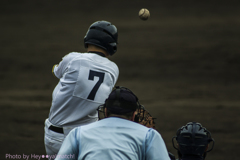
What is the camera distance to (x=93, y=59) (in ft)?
9.50

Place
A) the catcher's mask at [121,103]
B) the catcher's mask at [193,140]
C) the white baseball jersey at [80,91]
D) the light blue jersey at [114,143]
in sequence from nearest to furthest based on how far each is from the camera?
the light blue jersey at [114,143] < the catcher's mask at [121,103] < the catcher's mask at [193,140] < the white baseball jersey at [80,91]

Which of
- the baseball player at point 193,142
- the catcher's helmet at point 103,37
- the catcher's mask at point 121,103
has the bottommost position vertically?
the baseball player at point 193,142

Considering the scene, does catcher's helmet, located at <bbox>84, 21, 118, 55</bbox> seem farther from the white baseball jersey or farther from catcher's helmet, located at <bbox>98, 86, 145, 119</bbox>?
catcher's helmet, located at <bbox>98, 86, 145, 119</bbox>

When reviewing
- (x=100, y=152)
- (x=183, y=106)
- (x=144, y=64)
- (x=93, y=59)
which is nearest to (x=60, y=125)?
(x=93, y=59)

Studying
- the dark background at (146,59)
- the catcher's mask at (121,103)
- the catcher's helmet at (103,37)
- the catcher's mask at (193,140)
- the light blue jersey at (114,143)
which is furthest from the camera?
the dark background at (146,59)

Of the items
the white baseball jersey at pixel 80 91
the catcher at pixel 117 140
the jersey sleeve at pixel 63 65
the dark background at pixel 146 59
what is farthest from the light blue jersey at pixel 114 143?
the dark background at pixel 146 59

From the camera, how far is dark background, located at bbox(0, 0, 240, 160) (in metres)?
6.23

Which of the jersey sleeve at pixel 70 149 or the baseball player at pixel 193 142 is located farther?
the baseball player at pixel 193 142

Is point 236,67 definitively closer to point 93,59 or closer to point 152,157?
point 93,59

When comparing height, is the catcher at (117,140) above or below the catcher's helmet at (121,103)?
below

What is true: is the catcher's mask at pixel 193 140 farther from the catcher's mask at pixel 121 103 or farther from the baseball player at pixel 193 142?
the catcher's mask at pixel 121 103

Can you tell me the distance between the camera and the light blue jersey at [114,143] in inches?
73.0

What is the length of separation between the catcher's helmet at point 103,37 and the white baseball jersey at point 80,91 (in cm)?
16

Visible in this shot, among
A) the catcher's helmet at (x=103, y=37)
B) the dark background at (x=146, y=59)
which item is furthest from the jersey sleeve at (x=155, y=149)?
the dark background at (x=146, y=59)
